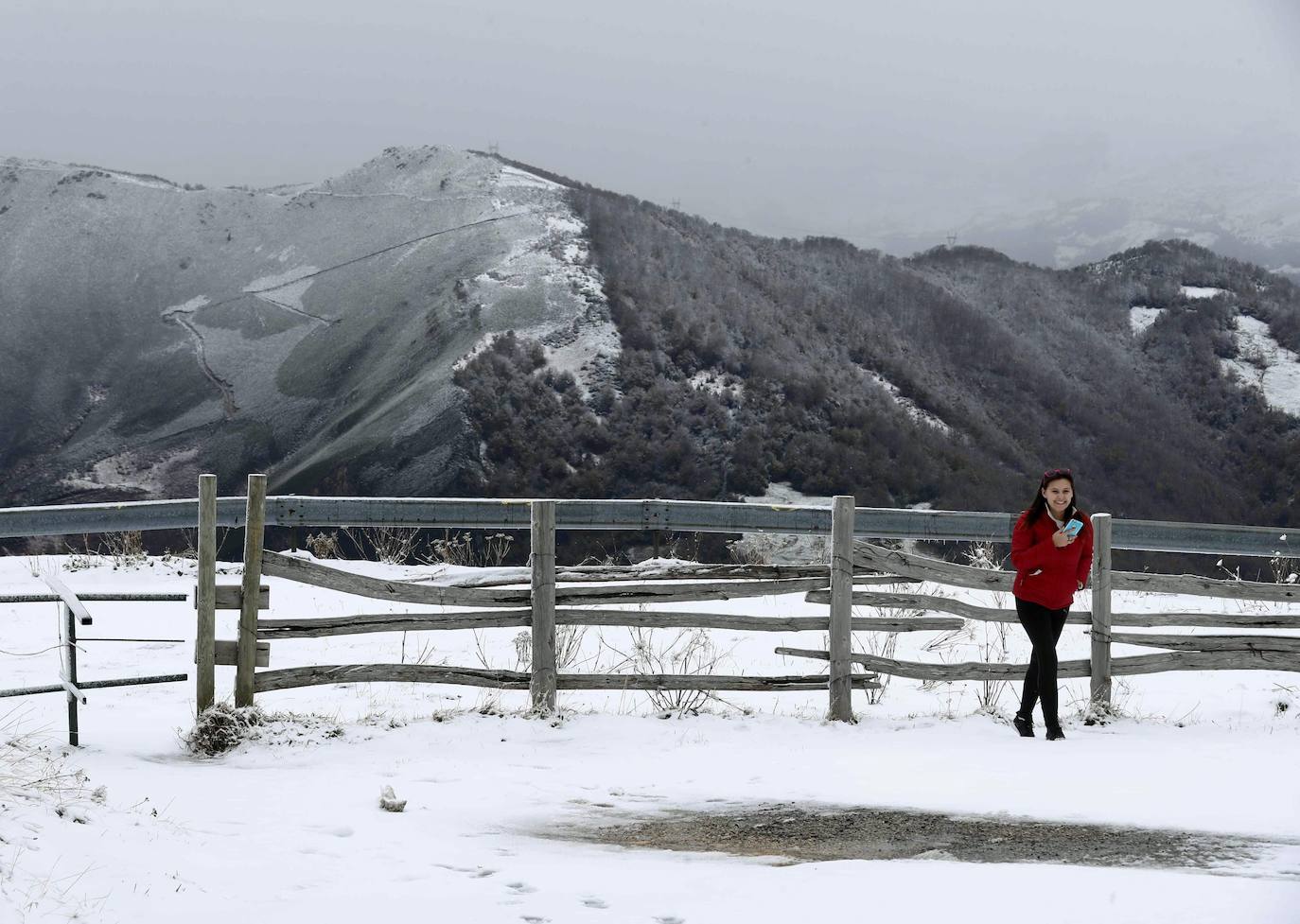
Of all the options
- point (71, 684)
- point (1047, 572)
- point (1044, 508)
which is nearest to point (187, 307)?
point (71, 684)

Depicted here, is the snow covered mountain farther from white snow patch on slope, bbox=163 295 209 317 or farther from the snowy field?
the snowy field

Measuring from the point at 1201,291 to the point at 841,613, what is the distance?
4282cm

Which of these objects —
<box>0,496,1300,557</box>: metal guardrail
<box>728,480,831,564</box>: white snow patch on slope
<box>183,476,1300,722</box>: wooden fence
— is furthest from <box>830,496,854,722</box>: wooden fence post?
<box>728,480,831,564</box>: white snow patch on slope

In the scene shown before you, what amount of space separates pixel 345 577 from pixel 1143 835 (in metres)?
4.84

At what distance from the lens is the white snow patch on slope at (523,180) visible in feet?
110

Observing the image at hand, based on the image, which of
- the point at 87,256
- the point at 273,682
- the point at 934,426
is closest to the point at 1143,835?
the point at 273,682

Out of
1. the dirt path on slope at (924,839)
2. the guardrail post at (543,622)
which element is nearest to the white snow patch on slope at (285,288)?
the guardrail post at (543,622)

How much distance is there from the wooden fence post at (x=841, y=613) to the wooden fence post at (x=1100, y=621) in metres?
1.74

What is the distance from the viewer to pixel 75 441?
2453cm

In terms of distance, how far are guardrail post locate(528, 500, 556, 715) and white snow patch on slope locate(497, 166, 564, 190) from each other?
2709 cm

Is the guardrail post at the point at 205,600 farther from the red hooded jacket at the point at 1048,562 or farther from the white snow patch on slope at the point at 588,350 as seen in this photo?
the white snow patch on slope at the point at 588,350

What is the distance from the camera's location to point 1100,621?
7996 mm

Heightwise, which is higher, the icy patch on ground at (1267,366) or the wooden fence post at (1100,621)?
the icy patch on ground at (1267,366)

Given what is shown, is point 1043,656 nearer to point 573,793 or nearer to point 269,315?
point 573,793
